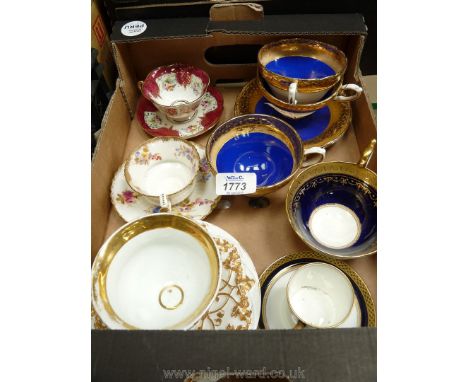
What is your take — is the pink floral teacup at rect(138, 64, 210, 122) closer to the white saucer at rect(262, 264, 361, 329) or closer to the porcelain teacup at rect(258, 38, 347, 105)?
the porcelain teacup at rect(258, 38, 347, 105)

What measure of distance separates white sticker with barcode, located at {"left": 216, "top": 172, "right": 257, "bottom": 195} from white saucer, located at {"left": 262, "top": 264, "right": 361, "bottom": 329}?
170 mm

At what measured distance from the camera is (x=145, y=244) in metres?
0.66

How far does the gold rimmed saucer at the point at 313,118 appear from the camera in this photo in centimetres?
89

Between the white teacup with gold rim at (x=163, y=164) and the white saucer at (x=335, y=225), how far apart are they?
283 mm

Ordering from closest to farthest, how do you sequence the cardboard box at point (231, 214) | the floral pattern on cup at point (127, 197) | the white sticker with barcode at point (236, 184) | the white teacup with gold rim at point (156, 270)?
the cardboard box at point (231, 214) → the white teacup with gold rim at point (156, 270) → the white sticker with barcode at point (236, 184) → the floral pattern on cup at point (127, 197)

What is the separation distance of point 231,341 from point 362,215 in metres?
0.45

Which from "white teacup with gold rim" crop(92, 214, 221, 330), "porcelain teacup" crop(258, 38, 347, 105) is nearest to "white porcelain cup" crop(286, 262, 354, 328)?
"white teacup with gold rim" crop(92, 214, 221, 330)

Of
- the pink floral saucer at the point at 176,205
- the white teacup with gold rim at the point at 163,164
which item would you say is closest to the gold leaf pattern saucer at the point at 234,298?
the pink floral saucer at the point at 176,205

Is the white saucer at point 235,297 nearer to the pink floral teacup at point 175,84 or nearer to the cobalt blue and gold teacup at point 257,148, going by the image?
the cobalt blue and gold teacup at point 257,148

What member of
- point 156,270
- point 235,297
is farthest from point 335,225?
point 156,270

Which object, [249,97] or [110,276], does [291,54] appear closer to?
[249,97]

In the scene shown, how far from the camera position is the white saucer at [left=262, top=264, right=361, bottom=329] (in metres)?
0.65

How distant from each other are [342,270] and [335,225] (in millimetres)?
108

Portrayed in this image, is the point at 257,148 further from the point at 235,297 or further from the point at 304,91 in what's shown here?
the point at 235,297
